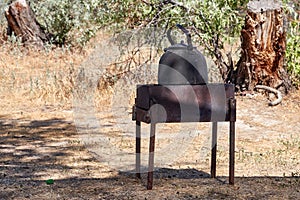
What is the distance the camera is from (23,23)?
13797mm

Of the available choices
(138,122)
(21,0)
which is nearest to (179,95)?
(138,122)

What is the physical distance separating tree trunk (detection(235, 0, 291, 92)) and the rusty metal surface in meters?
4.53

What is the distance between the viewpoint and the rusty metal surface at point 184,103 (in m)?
4.38

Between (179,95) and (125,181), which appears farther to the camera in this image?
(125,181)

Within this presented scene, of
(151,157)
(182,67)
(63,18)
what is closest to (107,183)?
(151,157)

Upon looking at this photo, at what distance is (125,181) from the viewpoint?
5.01 meters

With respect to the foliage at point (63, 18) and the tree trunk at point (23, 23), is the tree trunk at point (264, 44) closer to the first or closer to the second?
the foliage at point (63, 18)

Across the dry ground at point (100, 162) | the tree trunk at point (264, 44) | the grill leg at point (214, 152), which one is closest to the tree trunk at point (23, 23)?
the dry ground at point (100, 162)

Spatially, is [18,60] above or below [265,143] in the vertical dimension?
Answer: above

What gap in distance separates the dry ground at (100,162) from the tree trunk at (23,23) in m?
3.33

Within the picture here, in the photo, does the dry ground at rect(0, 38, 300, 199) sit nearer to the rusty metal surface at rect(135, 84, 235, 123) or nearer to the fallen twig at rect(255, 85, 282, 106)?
the fallen twig at rect(255, 85, 282, 106)

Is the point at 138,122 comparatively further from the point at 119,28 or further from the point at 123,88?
the point at 119,28

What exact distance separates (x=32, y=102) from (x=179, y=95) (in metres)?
5.36

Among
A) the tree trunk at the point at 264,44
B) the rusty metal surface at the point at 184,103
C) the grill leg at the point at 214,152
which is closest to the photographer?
the rusty metal surface at the point at 184,103
